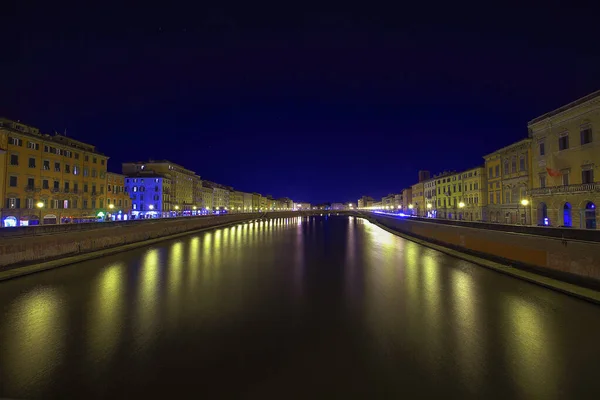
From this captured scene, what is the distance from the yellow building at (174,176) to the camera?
79062 millimetres

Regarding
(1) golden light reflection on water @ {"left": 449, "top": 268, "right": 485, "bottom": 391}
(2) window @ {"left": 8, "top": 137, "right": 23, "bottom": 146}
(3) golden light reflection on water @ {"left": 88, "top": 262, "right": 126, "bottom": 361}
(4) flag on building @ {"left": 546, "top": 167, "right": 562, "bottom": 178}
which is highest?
(2) window @ {"left": 8, "top": 137, "right": 23, "bottom": 146}

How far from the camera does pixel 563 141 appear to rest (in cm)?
2684

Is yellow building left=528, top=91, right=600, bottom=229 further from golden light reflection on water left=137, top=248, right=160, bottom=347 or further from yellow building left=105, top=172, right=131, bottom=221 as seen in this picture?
yellow building left=105, top=172, right=131, bottom=221

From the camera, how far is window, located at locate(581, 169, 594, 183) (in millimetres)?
23772

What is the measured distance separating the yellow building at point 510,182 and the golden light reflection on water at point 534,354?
1229 inches

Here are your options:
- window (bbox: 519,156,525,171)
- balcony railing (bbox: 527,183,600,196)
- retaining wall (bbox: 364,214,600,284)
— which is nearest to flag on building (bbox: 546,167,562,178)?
balcony railing (bbox: 527,183,600,196)

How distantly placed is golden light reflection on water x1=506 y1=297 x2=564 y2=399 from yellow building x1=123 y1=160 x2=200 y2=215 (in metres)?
77.5

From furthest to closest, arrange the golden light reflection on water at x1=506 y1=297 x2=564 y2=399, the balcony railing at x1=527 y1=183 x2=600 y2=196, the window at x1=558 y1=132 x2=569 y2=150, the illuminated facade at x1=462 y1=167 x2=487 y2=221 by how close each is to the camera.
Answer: the illuminated facade at x1=462 y1=167 x2=487 y2=221, the window at x1=558 y1=132 x2=569 y2=150, the balcony railing at x1=527 y1=183 x2=600 y2=196, the golden light reflection on water at x1=506 y1=297 x2=564 y2=399

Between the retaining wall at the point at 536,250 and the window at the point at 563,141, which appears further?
the window at the point at 563,141

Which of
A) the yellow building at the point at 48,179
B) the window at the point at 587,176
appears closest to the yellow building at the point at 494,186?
the window at the point at 587,176

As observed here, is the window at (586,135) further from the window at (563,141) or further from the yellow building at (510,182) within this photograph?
the yellow building at (510,182)

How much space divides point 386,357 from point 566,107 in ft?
104

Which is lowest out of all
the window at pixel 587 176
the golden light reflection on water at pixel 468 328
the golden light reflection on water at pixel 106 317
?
the golden light reflection on water at pixel 468 328

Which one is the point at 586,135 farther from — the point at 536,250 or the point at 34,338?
the point at 34,338
